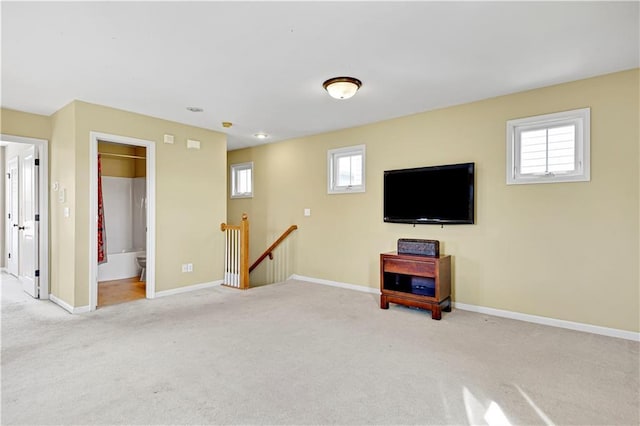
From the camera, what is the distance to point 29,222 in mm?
4742

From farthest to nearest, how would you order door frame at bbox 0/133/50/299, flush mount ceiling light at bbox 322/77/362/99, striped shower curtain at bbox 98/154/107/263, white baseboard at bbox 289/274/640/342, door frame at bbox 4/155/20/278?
1. door frame at bbox 4/155/20/278
2. striped shower curtain at bbox 98/154/107/263
3. door frame at bbox 0/133/50/299
4. flush mount ceiling light at bbox 322/77/362/99
5. white baseboard at bbox 289/274/640/342

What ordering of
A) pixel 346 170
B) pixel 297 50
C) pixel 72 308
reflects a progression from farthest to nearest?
pixel 346 170 → pixel 72 308 → pixel 297 50

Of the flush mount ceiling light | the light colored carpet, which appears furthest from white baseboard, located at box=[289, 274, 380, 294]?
the flush mount ceiling light

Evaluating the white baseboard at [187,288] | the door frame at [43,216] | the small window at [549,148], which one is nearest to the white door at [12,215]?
the door frame at [43,216]

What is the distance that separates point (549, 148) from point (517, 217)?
747mm

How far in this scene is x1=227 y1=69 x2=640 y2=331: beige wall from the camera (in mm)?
3086

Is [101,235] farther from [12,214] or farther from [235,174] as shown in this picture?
[235,174]

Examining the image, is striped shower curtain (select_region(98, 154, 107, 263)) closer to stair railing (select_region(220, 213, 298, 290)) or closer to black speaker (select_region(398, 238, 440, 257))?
stair railing (select_region(220, 213, 298, 290))

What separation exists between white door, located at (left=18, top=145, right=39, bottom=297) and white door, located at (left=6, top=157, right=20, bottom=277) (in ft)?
1.11

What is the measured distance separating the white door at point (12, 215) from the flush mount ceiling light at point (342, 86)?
5222 millimetres

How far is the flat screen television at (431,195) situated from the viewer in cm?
387

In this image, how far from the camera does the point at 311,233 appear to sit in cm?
554

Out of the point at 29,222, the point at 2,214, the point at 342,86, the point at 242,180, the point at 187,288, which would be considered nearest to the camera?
the point at 342,86

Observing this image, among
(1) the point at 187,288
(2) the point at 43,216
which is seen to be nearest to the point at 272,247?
(1) the point at 187,288
